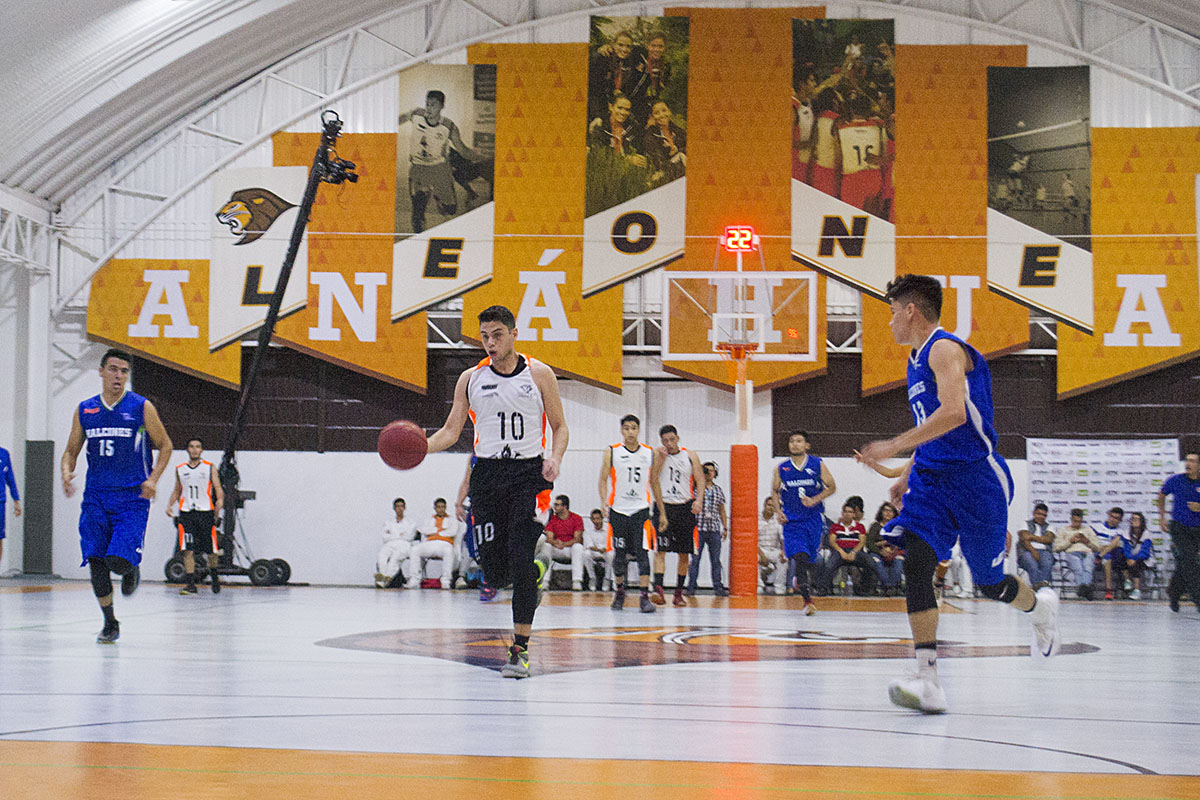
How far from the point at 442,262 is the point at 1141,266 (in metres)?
11.8

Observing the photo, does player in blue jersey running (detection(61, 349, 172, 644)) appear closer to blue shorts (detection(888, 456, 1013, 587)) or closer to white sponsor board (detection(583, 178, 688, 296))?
blue shorts (detection(888, 456, 1013, 587))

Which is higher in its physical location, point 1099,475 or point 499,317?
point 499,317

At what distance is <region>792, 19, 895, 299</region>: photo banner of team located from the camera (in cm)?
1894

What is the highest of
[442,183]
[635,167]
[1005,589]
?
[635,167]

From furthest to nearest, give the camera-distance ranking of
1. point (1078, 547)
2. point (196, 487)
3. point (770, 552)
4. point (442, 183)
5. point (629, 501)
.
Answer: point (442, 183) < point (770, 552) < point (1078, 547) < point (196, 487) < point (629, 501)

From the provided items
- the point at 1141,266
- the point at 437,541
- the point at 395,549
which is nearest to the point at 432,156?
the point at 437,541

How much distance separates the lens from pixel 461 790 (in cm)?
312

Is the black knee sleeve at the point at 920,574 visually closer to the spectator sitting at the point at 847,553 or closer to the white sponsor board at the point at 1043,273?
the spectator sitting at the point at 847,553

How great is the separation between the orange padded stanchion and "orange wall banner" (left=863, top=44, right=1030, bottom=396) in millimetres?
3899

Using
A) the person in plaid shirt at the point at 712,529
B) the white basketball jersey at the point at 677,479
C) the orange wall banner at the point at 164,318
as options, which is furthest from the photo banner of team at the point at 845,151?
the orange wall banner at the point at 164,318

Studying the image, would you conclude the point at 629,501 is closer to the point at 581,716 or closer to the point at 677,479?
the point at 677,479

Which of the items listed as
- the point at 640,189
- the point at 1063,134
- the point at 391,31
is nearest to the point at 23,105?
the point at 391,31

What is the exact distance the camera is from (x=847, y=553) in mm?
17219

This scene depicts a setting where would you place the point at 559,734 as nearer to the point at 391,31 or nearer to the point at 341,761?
the point at 341,761
